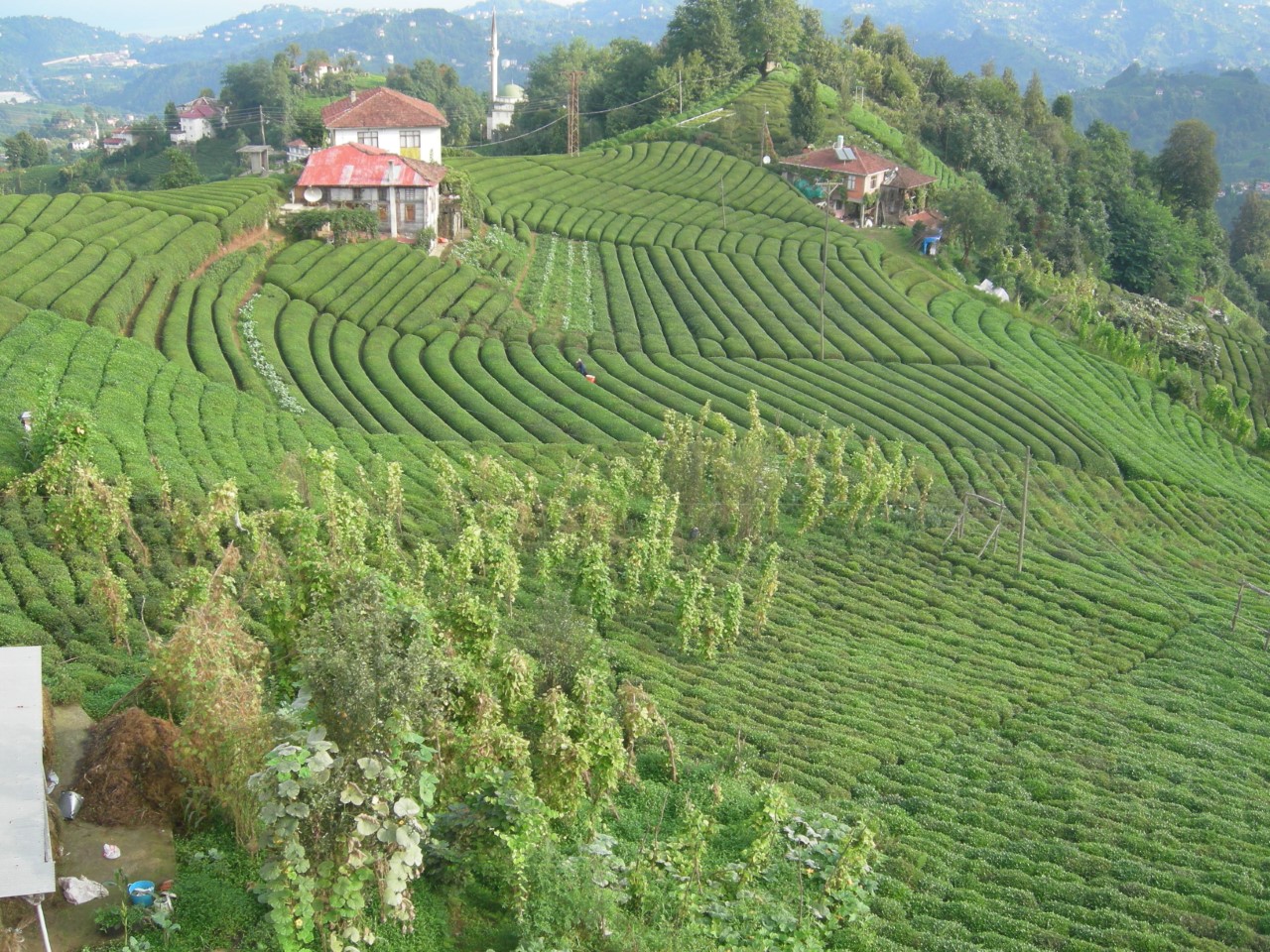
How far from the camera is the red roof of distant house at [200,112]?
13712 cm

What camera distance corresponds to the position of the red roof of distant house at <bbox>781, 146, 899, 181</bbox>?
3199 inches

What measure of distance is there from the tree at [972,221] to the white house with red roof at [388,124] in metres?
33.6

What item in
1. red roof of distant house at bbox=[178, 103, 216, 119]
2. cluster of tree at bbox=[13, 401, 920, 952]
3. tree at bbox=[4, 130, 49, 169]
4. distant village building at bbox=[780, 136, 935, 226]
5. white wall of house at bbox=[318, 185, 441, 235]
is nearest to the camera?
cluster of tree at bbox=[13, 401, 920, 952]

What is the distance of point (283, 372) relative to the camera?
43156mm

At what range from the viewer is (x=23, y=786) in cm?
1463

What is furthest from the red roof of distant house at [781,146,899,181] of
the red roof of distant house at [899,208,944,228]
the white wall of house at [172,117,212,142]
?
the white wall of house at [172,117,212,142]

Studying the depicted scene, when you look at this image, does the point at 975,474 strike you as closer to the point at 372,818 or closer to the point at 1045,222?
the point at 372,818

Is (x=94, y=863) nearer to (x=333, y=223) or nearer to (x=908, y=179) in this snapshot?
(x=333, y=223)

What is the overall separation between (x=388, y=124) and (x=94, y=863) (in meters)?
65.6

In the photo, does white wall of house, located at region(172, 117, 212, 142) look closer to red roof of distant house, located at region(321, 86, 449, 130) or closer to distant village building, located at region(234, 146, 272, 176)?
distant village building, located at region(234, 146, 272, 176)

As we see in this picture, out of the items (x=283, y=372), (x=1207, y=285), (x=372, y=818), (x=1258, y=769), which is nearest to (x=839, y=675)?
(x=1258, y=769)

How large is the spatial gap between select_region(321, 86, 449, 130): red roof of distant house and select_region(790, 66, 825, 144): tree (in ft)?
99.3

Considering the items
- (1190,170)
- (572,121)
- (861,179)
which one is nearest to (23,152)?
(572,121)

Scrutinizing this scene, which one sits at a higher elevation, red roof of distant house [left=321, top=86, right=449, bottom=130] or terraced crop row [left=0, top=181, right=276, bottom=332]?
red roof of distant house [left=321, top=86, right=449, bottom=130]
